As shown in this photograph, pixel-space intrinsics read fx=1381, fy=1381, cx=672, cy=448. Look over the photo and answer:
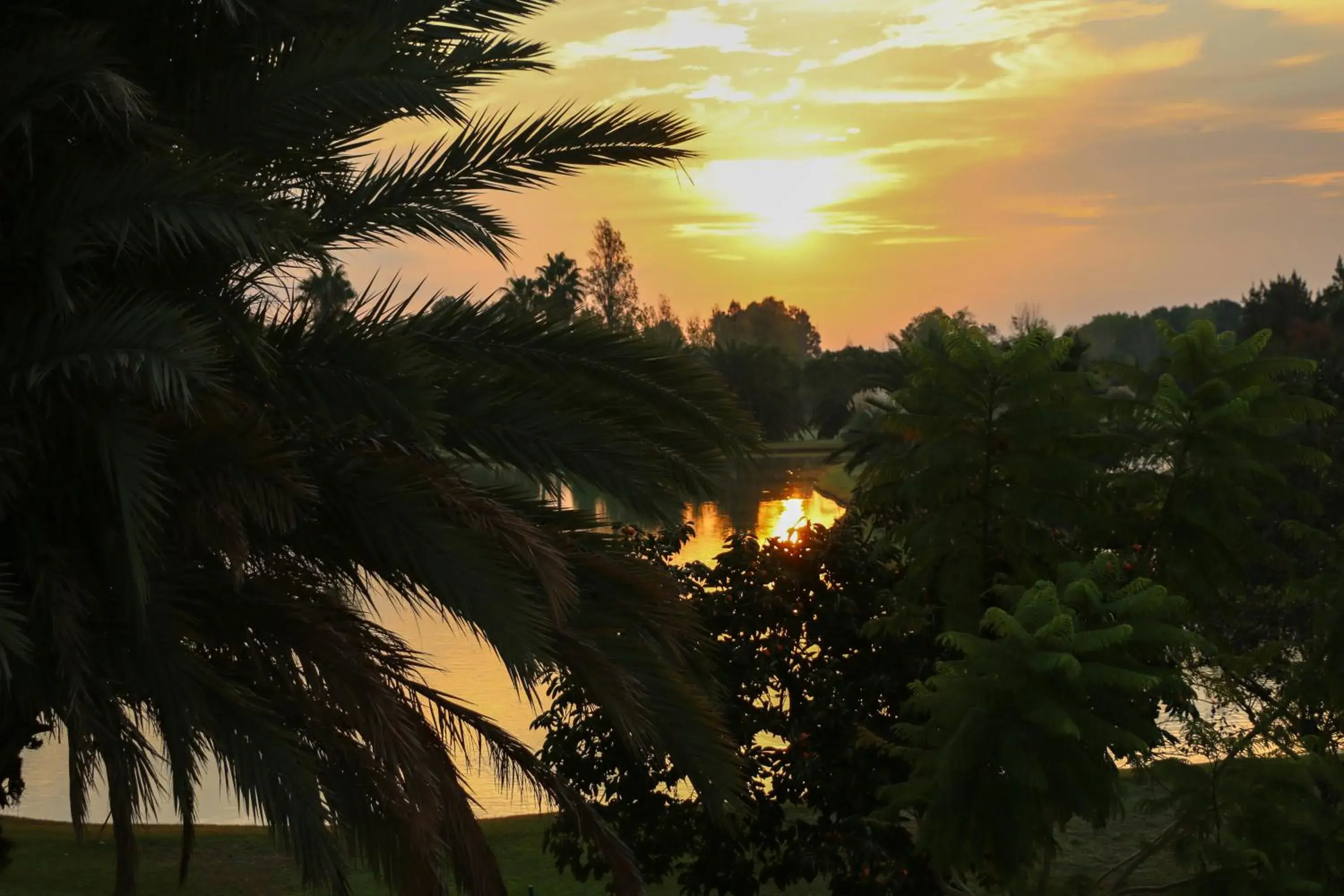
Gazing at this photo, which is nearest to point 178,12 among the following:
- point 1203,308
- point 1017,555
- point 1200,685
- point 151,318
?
point 151,318

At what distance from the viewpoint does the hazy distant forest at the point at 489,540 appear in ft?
20.1

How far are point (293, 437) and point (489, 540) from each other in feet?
Result: 3.76

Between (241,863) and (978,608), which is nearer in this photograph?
(978,608)

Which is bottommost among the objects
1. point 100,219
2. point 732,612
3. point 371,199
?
point 732,612

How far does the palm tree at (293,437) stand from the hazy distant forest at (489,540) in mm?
25

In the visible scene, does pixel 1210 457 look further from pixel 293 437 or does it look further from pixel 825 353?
pixel 825 353

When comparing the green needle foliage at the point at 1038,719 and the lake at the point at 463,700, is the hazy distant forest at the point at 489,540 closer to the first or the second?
the green needle foliage at the point at 1038,719

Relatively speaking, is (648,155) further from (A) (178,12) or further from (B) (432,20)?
(A) (178,12)

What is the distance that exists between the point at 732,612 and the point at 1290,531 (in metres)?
5.02

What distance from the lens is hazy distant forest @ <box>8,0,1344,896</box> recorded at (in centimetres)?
612

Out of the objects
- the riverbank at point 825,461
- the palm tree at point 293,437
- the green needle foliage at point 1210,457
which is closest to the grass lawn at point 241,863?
the green needle foliage at point 1210,457

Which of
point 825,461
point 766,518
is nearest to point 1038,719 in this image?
point 766,518

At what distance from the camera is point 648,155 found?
8023 millimetres

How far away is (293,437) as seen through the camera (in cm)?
690
